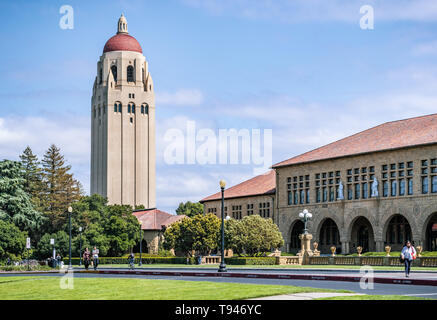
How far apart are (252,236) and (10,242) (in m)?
22.1

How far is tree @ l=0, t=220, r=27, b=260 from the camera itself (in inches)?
2699

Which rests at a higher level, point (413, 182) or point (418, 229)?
point (413, 182)

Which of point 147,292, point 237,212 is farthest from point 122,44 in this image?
point 147,292

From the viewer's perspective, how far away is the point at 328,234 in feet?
255

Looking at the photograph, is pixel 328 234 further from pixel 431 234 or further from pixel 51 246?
pixel 51 246

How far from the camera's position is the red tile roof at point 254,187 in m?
87.0

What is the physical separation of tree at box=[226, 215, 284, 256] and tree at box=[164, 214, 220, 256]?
18.3ft

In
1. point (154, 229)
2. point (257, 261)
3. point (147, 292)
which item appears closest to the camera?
point (147, 292)

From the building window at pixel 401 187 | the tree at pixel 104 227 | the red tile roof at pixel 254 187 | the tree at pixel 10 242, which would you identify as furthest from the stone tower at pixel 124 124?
the building window at pixel 401 187

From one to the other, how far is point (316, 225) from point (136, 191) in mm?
81888

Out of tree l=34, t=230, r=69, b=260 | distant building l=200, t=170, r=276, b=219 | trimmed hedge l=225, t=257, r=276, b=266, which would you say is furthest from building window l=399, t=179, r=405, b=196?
tree l=34, t=230, r=69, b=260

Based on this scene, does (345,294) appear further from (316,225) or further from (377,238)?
(316,225)
